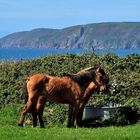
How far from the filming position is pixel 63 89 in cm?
1683

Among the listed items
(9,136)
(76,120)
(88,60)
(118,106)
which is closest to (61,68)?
(88,60)

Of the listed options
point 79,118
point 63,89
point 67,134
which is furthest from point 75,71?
point 67,134

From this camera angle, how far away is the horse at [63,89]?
653 inches

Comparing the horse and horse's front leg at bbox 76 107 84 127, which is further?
horse's front leg at bbox 76 107 84 127

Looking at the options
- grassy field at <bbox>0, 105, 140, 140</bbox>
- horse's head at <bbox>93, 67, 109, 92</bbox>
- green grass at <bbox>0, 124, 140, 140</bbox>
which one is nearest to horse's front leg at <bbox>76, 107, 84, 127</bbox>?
horse's head at <bbox>93, 67, 109, 92</bbox>

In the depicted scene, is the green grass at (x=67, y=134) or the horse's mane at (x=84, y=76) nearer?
the green grass at (x=67, y=134)

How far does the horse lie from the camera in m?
16.6

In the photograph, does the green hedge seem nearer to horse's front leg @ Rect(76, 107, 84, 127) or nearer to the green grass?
horse's front leg @ Rect(76, 107, 84, 127)

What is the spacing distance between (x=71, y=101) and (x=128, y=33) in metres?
153

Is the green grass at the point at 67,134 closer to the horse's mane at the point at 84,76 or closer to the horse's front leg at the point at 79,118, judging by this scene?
the horse's front leg at the point at 79,118

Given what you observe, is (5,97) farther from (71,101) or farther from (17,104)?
(71,101)

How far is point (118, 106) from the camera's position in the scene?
63.5 feet

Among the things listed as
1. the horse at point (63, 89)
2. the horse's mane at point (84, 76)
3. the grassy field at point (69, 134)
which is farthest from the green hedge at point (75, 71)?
the grassy field at point (69, 134)

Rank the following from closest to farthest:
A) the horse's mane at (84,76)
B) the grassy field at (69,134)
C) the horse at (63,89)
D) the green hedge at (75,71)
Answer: the grassy field at (69,134) < the horse at (63,89) < the horse's mane at (84,76) < the green hedge at (75,71)
